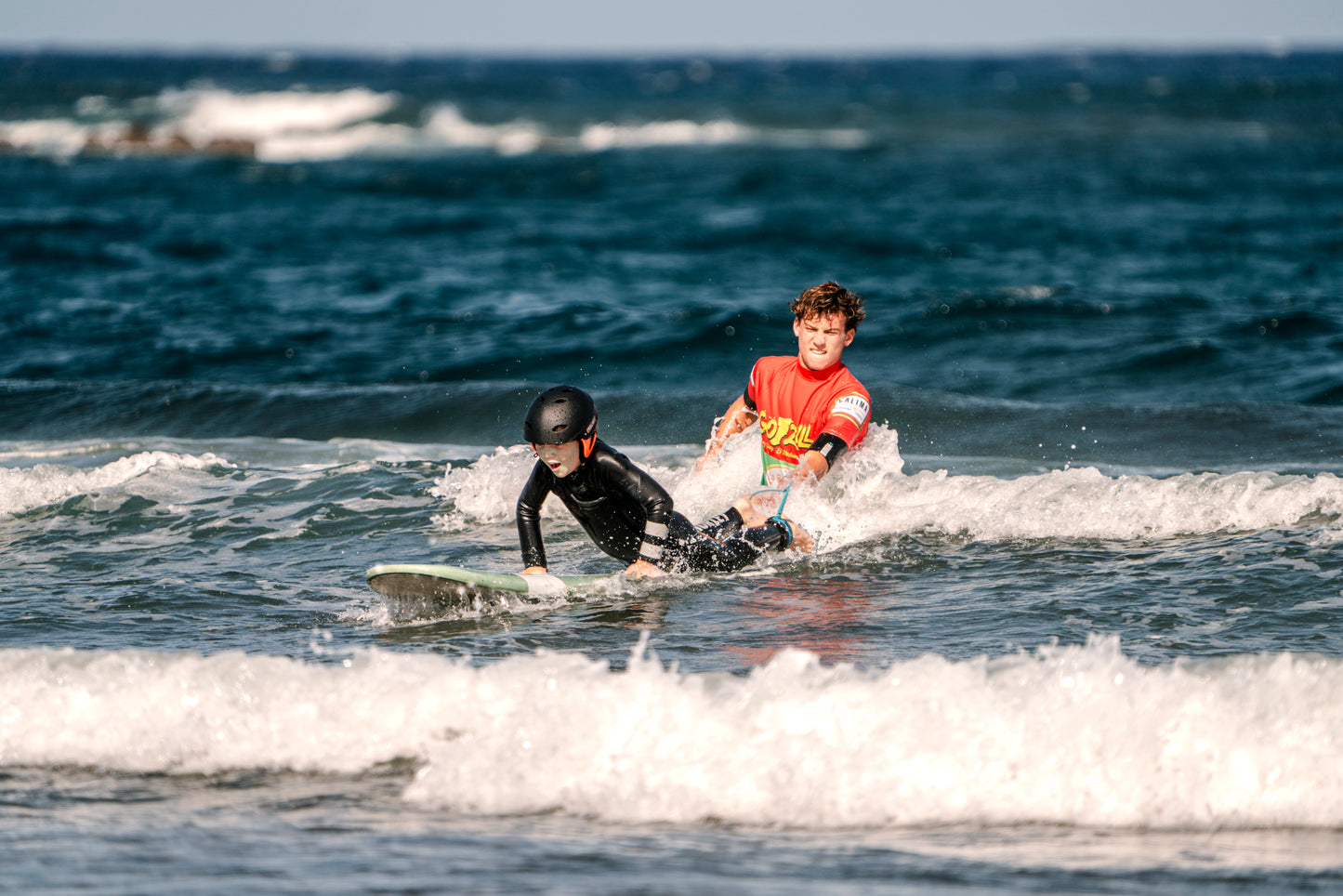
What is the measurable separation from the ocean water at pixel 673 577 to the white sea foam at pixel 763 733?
2 centimetres

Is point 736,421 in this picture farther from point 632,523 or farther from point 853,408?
point 632,523

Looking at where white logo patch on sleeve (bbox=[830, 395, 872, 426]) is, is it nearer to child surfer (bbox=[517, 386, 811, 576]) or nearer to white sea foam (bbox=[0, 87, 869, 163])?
child surfer (bbox=[517, 386, 811, 576])

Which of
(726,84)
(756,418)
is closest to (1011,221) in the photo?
(756,418)

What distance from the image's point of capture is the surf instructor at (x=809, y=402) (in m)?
7.98

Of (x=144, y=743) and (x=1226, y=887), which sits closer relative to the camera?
(x=1226, y=887)

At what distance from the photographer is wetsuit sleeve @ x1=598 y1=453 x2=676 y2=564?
6895mm

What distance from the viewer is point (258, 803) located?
4.72 metres

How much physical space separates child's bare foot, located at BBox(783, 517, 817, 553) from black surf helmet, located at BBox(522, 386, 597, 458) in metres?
1.90

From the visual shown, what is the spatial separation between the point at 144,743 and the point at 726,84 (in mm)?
104803

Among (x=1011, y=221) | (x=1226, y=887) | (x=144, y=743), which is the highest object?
(x=1011, y=221)

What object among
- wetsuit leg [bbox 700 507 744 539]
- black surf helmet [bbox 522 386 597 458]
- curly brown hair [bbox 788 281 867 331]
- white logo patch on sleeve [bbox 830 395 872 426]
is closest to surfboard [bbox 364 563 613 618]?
black surf helmet [bbox 522 386 597 458]

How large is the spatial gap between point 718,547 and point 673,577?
33 centimetres

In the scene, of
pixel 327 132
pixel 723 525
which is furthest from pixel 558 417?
pixel 327 132

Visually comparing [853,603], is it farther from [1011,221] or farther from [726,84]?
[726,84]
